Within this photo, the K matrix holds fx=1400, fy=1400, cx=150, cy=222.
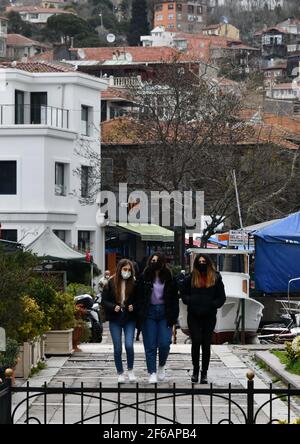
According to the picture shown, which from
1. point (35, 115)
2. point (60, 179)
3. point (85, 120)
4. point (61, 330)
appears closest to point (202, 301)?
point (61, 330)

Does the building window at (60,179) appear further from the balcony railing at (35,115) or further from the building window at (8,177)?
the building window at (8,177)

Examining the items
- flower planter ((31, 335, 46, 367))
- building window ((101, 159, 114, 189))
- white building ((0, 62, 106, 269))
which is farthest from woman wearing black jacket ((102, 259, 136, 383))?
building window ((101, 159, 114, 189))

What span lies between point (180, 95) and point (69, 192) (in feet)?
19.2

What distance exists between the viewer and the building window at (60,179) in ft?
174

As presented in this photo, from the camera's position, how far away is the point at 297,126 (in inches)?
3162

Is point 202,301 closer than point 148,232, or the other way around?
point 202,301

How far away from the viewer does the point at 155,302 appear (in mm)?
17078

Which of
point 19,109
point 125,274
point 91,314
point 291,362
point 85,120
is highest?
point 19,109

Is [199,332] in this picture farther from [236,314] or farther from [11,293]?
[236,314]

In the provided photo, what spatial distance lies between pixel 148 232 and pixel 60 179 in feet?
23.3

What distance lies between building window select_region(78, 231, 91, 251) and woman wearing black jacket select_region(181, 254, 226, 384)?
124 ft

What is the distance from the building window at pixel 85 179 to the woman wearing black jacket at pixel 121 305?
3746 centimetres

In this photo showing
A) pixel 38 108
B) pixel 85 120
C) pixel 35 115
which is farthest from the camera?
pixel 85 120
